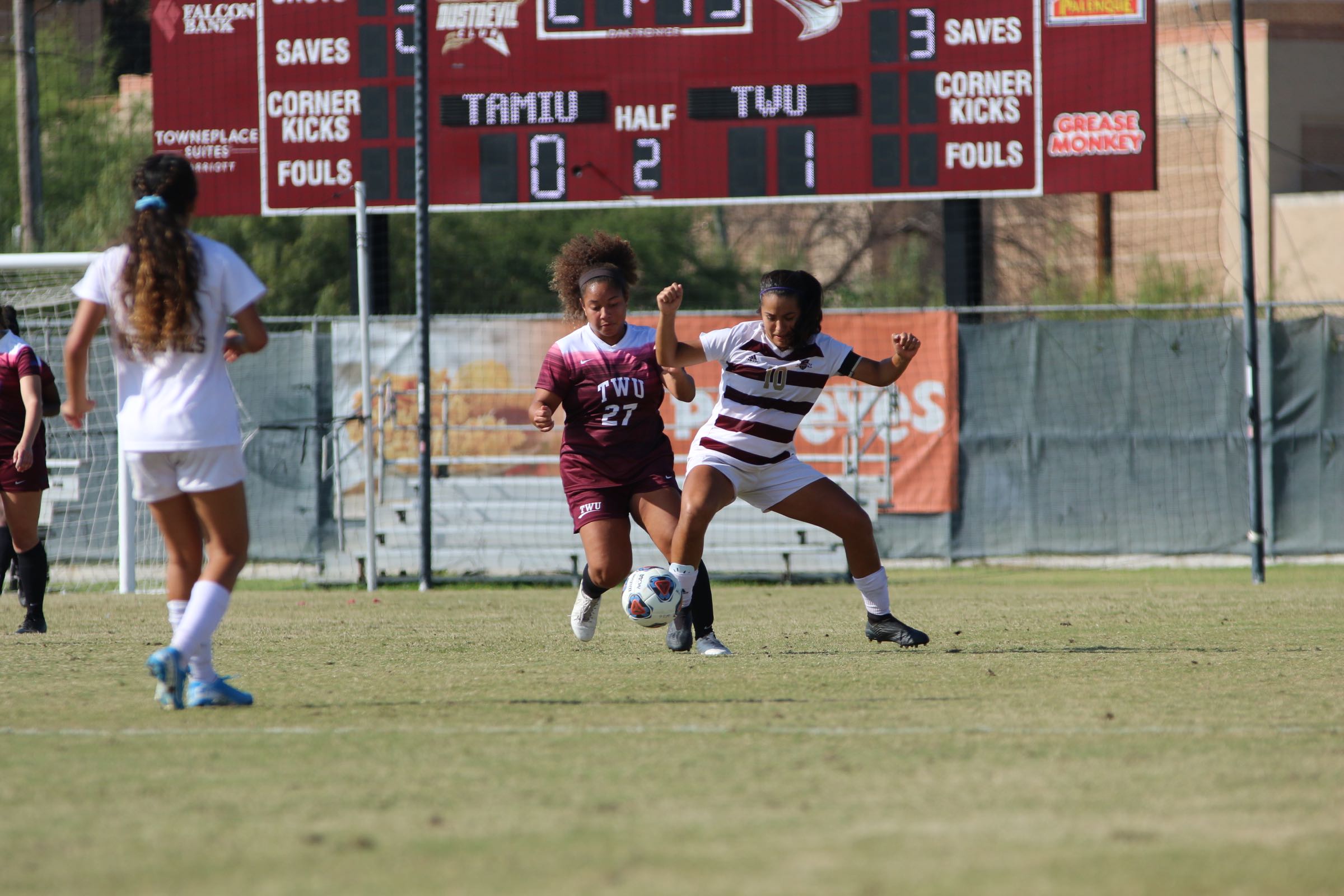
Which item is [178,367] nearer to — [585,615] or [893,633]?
[585,615]

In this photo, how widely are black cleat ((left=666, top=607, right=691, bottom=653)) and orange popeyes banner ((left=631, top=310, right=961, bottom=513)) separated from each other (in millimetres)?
8359

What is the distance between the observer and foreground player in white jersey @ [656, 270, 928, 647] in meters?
7.23

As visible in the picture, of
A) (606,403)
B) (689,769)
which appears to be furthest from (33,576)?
(689,769)

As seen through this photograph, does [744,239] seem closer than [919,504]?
No

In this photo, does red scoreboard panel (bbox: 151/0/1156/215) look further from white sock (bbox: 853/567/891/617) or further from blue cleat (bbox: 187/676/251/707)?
blue cleat (bbox: 187/676/251/707)

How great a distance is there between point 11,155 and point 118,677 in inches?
991

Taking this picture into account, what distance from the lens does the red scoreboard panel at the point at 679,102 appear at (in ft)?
50.2

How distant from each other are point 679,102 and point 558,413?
10.8 ft

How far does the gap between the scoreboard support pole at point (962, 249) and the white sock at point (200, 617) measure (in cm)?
1160

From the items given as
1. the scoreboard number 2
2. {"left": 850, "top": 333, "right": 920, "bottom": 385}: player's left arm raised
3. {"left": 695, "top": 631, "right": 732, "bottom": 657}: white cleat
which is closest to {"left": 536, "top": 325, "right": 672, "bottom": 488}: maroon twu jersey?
{"left": 695, "top": 631, "right": 732, "bottom": 657}: white cleat

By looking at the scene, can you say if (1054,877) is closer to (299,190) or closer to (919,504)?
(919,504)

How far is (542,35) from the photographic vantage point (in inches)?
623

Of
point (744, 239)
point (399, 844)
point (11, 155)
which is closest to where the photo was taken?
point (399, 844)

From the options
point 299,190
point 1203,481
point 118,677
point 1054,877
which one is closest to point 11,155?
point 299,190
